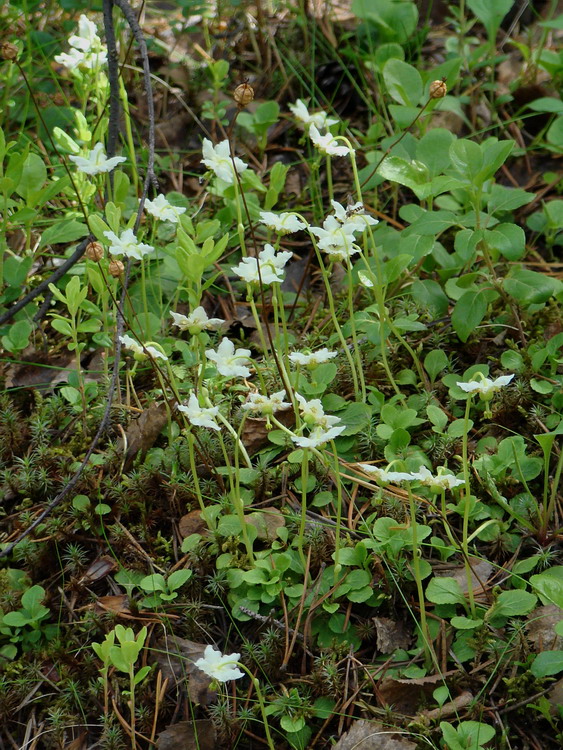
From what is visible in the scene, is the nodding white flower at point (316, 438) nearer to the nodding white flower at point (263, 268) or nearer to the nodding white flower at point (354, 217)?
the nodding white flower at point (263, 268)

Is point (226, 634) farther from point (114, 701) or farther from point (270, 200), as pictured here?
point (270, 200)

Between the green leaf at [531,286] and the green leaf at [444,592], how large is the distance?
3.47 ft

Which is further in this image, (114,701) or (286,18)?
(286,18)

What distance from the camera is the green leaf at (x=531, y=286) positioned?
8.13 feet

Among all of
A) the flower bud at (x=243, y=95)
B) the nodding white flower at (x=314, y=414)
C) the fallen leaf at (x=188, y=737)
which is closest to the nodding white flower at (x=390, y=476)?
the nodding white flower at (x=314, y=414)

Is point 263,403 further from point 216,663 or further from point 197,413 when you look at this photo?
point 216,663

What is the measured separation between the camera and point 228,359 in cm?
192

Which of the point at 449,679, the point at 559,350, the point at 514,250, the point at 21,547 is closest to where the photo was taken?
the point at 449,679

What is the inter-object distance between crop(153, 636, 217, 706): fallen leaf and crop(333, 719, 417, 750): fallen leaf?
354 millimetres

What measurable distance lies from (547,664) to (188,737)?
2.85 feet

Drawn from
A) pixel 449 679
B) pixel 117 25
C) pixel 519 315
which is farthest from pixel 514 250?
pixel 117 25

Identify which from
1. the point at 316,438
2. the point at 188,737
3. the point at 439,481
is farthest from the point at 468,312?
the point at 188,737

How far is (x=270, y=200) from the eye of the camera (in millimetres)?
2736

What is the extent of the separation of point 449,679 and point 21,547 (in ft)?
4.14
